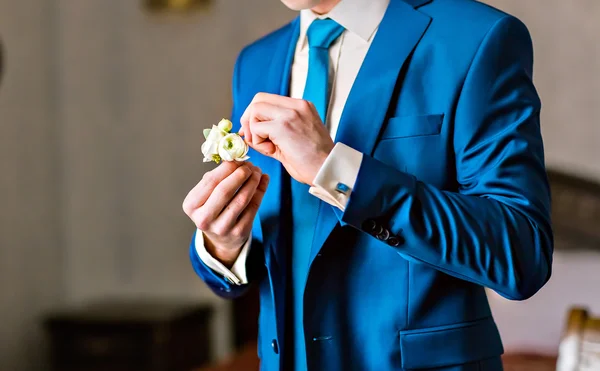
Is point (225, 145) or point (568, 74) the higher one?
point (568, 74)

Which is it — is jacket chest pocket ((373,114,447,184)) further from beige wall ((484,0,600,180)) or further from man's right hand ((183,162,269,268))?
beige wall ((484,0,600,180))

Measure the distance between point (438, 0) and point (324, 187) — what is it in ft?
1.36

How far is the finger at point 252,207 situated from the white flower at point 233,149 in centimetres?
7

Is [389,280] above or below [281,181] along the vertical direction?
below

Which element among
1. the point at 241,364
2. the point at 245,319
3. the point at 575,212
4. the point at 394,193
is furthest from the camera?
the point at 245,319

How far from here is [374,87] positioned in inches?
45.1

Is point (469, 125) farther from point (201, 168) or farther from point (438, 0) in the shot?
point (201, 168)

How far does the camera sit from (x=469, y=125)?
1.08m

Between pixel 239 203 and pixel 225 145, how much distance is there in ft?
0.32

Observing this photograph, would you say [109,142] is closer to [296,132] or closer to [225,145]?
[225,145]

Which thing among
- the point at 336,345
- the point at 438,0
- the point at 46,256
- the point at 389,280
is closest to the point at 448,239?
the point at 389,280

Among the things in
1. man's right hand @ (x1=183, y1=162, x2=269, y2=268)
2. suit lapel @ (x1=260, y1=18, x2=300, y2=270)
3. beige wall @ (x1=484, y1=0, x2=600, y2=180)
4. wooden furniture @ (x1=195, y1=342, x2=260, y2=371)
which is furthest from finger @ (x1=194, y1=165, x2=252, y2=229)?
beige wall @ (x1=484, y1=0, x2=600, y2=180)

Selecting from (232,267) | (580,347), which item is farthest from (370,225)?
(580,347)

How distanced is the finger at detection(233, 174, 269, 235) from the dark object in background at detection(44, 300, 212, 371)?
2546 millimetres
